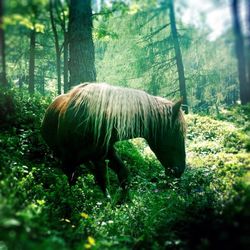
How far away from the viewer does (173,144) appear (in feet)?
16.4

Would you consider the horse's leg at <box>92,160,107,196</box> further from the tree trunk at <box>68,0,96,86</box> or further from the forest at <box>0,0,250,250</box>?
the tree trunk at <box>68,0,96,86</box>

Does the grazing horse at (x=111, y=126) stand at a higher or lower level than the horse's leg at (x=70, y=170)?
higher

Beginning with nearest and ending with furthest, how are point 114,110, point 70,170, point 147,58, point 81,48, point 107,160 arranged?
point 114,110, point 107,160, point 70,170, point 81,48, point 147,58

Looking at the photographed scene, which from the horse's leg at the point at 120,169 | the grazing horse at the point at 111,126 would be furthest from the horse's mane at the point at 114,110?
the horse's leg at the point at 120,169

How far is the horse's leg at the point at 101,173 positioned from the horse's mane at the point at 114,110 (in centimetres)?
48

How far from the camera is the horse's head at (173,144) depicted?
16.1ft

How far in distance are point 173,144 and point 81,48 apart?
14.1 ft

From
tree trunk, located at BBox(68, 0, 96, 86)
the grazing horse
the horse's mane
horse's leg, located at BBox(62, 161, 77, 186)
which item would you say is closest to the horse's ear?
the grazing horse

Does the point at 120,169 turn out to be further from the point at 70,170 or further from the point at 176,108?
the point at 176,108

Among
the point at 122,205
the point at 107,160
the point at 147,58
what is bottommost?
the point at 122,205

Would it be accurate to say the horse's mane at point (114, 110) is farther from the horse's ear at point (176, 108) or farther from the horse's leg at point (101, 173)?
the horse's leg at point (101, 173)

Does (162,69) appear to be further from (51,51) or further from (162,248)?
(162,248)

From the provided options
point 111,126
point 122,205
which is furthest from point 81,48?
point 122,205

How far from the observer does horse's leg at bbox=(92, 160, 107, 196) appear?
193 inches
